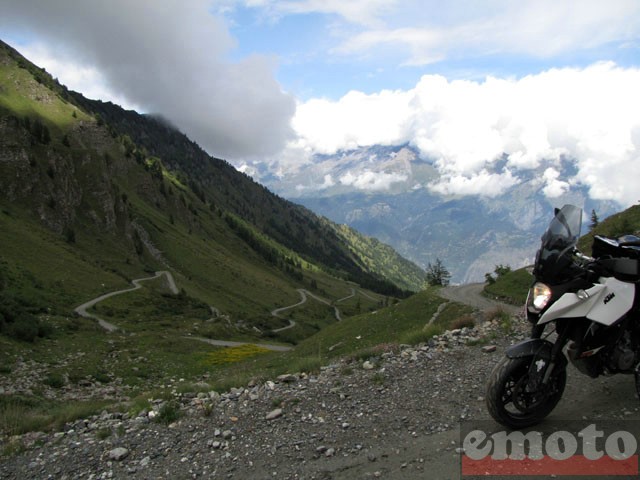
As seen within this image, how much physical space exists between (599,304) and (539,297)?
0.92 metres

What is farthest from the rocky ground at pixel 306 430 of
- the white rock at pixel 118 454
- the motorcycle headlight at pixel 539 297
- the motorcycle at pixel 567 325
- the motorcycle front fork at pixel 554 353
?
the motorcycle headlight at pixel 539 297

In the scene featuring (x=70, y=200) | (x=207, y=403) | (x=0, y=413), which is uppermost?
(x=70, y=200)

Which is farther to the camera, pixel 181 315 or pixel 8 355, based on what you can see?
pixel 181 315

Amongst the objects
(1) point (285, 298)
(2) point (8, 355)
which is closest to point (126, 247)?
(1) point (285, 298)

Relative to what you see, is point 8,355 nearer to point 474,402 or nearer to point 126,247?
point 474,402

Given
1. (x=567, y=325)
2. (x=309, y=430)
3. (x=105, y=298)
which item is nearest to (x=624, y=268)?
(x=567, y=325)

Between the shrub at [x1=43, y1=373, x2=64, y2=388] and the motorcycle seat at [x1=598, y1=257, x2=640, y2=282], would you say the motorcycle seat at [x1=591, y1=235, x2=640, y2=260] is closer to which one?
the motorcycle seat at [x1=598, y1=257, x2=640, y2=282]

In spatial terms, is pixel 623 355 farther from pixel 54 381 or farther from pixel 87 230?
pixel 87 230

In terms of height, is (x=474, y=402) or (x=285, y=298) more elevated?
(x=474, y=402)

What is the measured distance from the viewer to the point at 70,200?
99.4 meters

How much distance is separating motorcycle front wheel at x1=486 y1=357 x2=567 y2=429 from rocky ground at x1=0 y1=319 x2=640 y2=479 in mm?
664

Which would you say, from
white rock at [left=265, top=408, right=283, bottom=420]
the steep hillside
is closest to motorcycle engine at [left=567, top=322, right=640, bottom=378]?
white rock at [left=265, top=408, right=283, bottom=420]

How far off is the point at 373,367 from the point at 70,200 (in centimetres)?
10739

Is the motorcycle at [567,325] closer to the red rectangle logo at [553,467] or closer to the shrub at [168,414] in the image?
the red rectangle logo at [553,467]
